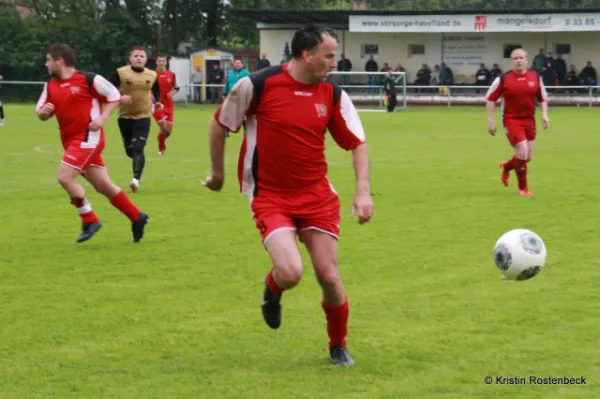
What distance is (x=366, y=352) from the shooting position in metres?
6.98

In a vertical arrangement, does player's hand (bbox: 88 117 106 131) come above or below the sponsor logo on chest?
below

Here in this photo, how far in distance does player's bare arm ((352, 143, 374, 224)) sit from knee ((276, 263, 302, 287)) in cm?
45

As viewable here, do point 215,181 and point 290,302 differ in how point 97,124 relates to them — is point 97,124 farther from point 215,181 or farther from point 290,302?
point 215,181

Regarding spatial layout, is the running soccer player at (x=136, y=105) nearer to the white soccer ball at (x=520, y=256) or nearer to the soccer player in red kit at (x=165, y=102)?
the soccer player in red kit at (x=165, y=102)

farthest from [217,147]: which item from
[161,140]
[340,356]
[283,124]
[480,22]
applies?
[480,22]

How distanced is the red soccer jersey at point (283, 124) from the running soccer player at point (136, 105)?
32.5 feet

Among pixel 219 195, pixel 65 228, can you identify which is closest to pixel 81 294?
pixel 65 228

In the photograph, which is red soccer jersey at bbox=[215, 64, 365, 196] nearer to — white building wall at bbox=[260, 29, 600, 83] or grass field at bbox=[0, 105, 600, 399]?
grass field at bbox=[0, 105, 600, 399]

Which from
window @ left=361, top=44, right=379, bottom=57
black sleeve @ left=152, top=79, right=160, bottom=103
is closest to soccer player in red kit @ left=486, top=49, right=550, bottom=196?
black sleeve @ left=152, top=79, right=160, bottom=103

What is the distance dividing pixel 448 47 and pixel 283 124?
1781 inches

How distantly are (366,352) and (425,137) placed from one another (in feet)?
71.2

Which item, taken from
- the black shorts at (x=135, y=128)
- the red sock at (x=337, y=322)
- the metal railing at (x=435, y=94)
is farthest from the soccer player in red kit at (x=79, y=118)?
the metal railing at (x=435, y=94)

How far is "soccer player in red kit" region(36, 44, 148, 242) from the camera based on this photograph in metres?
11.4

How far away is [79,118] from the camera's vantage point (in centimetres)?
1155
